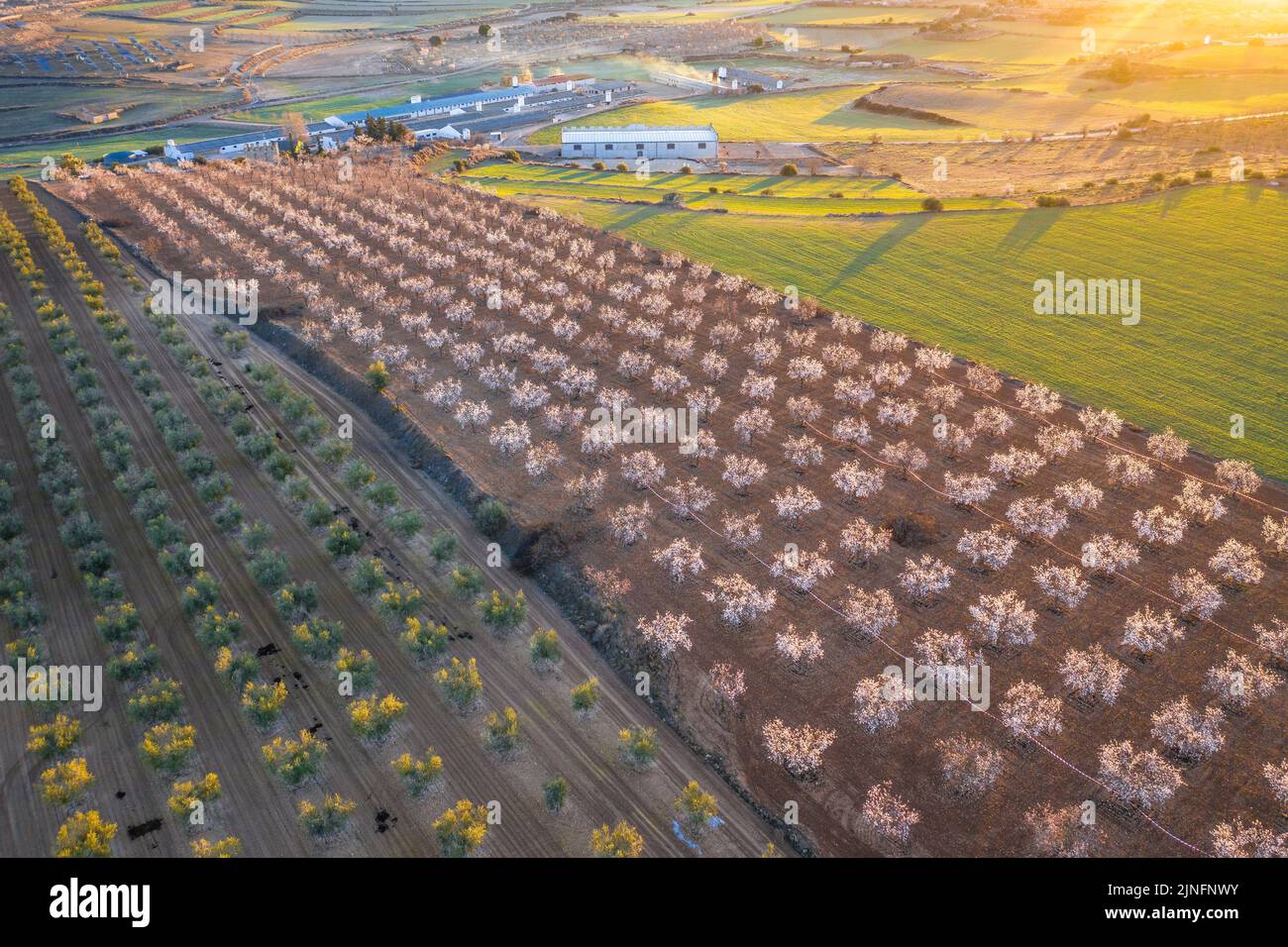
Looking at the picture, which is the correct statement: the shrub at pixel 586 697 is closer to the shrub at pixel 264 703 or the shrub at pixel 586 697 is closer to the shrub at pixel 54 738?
the shrub at pixel 264 703

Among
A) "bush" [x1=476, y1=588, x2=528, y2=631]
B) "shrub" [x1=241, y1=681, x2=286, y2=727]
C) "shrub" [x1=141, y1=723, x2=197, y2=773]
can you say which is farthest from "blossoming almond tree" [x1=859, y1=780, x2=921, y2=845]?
"shrub" [x1=141, y1=723, x2=197, y2=773]

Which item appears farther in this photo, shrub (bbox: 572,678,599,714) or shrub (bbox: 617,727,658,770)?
shrub (bbox: 572,678,599,714)

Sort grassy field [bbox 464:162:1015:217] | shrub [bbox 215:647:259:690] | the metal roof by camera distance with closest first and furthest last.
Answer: shrub [bbox 215:647:259:690], grassy field [bbox 464:162:1015:217], the metal roof

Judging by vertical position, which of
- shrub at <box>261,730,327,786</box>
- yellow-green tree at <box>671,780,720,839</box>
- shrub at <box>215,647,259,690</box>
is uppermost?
shrub at <box>215,647,259,690</box>

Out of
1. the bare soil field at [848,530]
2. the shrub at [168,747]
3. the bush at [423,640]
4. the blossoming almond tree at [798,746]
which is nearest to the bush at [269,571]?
the bush at [423,640]

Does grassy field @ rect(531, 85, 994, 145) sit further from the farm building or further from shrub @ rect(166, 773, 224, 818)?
shrub @ rect(166, 773, 224, 818)

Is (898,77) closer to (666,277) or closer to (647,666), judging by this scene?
(666,277)

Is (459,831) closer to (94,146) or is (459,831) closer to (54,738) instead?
(54,738)
